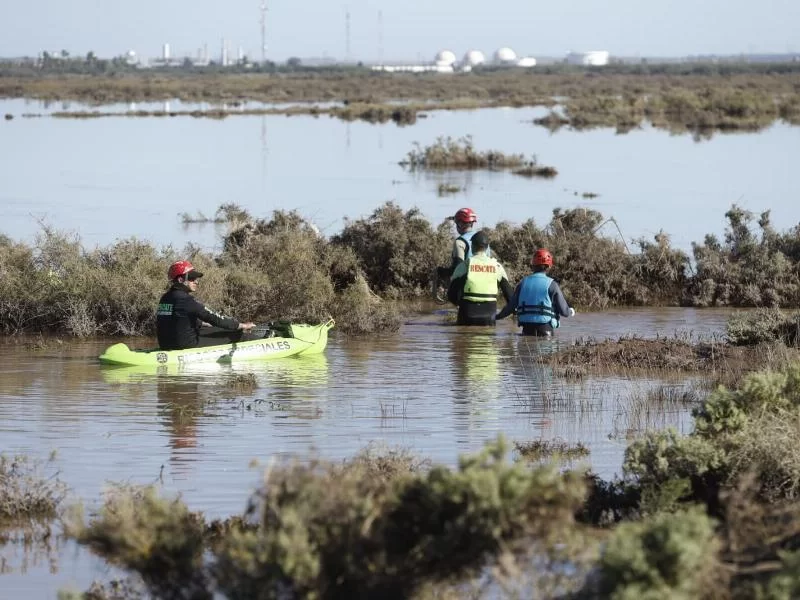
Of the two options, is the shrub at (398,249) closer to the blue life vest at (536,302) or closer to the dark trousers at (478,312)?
the dark trousers at (478,312)

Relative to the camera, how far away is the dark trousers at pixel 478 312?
21.1 metres

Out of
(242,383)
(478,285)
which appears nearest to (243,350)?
(242,383)

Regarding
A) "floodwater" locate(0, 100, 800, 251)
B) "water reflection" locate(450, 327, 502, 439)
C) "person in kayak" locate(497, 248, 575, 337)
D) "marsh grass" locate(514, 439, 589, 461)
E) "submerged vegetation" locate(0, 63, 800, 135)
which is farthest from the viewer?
"submerged vegetation" locate(0, 63, 800, 135)

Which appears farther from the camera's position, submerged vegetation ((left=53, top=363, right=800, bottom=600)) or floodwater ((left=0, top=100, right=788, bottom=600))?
floodwater ((left=0, top=100, right=788, bottom=600))

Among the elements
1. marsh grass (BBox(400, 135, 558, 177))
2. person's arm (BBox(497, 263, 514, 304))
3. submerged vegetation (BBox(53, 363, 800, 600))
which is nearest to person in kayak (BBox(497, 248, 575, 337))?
person's arm (BBox(497, 263, 514, 304))

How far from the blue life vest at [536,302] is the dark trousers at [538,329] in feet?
0.23

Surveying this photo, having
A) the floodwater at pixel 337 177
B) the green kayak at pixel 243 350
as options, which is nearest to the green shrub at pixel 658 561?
the green kayak at pixel 243 350

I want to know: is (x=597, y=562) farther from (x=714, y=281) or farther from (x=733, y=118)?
(x=733, y=118)

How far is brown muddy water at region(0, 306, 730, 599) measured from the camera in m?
12.5

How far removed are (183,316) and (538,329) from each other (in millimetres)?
5322

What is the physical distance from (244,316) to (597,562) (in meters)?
14.8

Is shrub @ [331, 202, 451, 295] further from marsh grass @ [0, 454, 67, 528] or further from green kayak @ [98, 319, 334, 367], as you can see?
marsh grass @ [0, 454, 67, 528]

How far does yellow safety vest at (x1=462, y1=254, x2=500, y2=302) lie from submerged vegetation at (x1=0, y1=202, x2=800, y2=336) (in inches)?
56.3

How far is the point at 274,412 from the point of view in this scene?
A: 51.4ft
